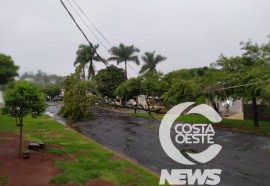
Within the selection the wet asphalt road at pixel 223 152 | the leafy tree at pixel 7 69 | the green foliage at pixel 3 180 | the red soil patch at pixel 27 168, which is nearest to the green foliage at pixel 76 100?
the wet asphalt road at pixel 223 152

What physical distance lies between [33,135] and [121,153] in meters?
8.22

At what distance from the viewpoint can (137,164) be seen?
1234 cm

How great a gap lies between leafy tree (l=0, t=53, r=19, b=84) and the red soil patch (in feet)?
21.7

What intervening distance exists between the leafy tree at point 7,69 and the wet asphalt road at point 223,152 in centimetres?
823

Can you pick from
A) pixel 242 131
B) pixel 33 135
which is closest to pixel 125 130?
pixel 33 135

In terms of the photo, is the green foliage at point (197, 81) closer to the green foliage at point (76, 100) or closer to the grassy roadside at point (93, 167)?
the grassy roadside at point (93, 167)

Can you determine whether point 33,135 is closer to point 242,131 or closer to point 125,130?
point 125,130

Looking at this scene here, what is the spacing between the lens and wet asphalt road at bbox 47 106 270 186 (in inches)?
422

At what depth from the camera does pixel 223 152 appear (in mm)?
14586

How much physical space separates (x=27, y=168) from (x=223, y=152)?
9.29m

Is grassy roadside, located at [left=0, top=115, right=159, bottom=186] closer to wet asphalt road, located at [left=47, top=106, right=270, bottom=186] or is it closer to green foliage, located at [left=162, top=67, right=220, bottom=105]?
wet asphalt road, located at [left=47, top=106, right=270, bottom=186]

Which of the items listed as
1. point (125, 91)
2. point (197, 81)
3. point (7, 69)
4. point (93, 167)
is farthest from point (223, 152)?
point (197, 81)

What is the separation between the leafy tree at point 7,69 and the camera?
3.75m

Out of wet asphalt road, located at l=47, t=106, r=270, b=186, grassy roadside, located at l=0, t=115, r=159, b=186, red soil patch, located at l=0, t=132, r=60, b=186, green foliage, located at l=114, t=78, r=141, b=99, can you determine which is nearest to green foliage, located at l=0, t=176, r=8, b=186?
red soil patch, located at l=0, t=132, r=60, b=186
